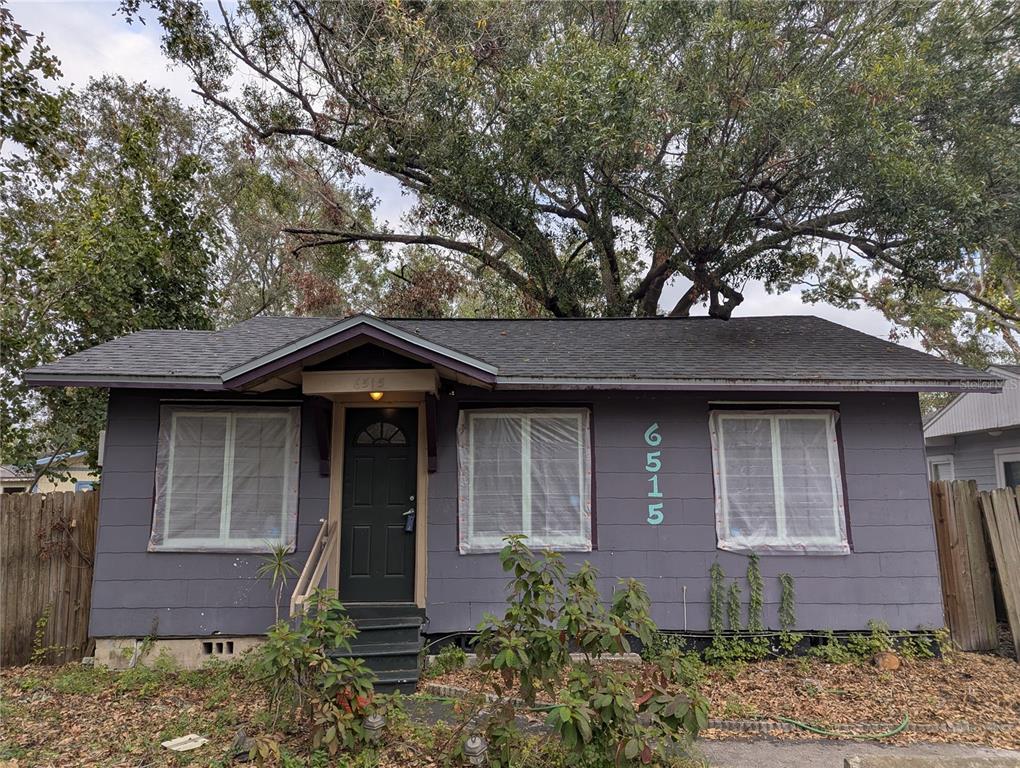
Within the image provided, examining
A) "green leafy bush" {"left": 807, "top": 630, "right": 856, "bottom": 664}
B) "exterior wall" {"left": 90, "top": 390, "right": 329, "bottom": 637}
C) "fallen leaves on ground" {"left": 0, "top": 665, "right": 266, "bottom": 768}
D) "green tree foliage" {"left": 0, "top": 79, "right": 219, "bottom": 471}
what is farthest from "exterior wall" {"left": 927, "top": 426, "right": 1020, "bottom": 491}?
"green tree foliage" {"left": 0, "top": 79, "right": 219, "bottom": 471}

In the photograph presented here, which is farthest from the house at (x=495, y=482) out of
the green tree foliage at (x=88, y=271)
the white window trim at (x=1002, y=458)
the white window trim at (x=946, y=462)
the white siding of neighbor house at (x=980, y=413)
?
the white window trim at (x=946, y=462)

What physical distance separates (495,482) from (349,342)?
6.79ft

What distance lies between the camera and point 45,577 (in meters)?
6.11

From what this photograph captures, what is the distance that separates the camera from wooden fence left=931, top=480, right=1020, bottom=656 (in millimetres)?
6195

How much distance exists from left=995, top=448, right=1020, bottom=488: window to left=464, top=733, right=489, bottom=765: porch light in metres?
12.5

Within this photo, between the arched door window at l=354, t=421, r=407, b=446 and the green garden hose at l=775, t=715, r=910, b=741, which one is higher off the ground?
the arched door window at l=354, t=421, r=407, b=446

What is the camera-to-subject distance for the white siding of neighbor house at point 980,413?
1049 centimetres

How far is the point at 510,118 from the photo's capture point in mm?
8906

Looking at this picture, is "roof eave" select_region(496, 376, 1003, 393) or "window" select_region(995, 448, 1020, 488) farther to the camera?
"window" select_region(995, 448, 1020, 488)

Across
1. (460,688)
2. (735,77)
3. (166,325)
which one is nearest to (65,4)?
(166,325)

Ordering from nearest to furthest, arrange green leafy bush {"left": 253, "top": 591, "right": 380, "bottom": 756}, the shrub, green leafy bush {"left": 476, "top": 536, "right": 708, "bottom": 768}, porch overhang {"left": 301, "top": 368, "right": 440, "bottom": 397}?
green leafy bush {"left": 476, "top": 536, "right": 708, "bottom": 768} → green leafy bush {"left": 253, "top": 591, "right": 380, "bottom": 756} → the shrub → porch overhang {"left": 301, "top": 368, "right": 440, "bottom": 397}

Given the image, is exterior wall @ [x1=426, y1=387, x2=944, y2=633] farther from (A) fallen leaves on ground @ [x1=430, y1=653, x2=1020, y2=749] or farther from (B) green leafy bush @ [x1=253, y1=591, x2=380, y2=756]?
(B) green leafy bush @ [x1=253, y1=591, x2=380, y2=756]

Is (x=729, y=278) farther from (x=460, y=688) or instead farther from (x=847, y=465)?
(x=460, y=688)

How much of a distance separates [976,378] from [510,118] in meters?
6.88
